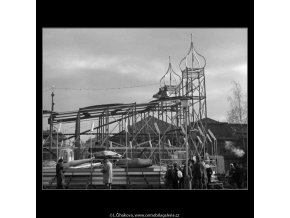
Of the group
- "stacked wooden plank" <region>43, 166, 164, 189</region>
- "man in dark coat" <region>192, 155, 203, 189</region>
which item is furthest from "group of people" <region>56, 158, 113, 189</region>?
"man in dark coat" <region>192, 155, 203, 189</region>

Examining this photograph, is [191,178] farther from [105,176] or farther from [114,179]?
[105,176]

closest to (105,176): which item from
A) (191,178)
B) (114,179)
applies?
(114,179)

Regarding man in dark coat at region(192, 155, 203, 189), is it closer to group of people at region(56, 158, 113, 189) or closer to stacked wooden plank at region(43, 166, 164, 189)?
stacked wooden plank at region(43, 166, 164, 189)

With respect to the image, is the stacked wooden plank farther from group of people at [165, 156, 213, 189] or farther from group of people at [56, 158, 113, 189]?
group of people at [165, 156, 213, 189]

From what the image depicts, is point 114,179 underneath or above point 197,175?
underneath

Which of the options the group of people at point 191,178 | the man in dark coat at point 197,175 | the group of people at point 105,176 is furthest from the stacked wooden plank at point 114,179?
the man in dark coat at point 197,175

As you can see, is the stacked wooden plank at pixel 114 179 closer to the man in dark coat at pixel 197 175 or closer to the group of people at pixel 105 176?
the group of people at pixel 105 176

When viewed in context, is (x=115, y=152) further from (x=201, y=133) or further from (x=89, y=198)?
(x=89, y=198)

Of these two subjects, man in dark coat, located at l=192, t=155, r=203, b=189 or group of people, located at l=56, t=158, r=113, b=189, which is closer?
group of people, located at l=56, t=158, r=113, b=189

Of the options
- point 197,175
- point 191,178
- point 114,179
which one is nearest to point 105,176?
point 114,179

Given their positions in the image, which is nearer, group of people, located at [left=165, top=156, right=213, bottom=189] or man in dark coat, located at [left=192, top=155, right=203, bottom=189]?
group of people, located at [left=165, top=156, right=213, bottom=189]

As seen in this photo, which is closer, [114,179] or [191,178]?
[191,178]

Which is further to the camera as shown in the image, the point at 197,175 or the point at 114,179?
the point at 114,179
